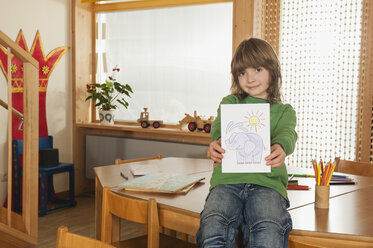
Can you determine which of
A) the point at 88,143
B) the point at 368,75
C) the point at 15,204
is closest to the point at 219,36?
the point at 368,75

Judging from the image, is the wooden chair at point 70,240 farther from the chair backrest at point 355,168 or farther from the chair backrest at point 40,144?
the chair backrest at point 40,144

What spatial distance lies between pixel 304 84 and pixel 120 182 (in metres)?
2.29

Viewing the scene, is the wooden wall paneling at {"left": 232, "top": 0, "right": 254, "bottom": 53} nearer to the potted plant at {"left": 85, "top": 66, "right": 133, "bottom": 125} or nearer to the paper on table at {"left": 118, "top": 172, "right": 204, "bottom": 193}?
the potted plant at {"left": 85, "top": 66, "right": 133, "bottom": 125}

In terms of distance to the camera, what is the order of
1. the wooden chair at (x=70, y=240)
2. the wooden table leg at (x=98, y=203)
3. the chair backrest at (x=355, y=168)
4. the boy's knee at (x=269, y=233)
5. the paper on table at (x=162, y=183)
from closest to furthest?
1. the wooden chair at (x=70, y=240)
2. the boy's knee at (x=269, y=233)
3. the paper on table at (x=162, y=183)
4. the wooden table leg at (x=98, y=203)
5. the chair backrest at (x=355, y=168)

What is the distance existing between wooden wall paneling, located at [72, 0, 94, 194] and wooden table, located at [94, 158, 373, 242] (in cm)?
283

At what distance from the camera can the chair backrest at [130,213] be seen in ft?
5.37

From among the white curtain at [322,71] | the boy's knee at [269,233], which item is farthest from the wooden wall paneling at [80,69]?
the boy's knee at [269,233]

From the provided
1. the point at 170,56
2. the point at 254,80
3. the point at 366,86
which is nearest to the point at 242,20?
the point at 170,56

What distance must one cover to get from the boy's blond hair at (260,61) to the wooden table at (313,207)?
45cm

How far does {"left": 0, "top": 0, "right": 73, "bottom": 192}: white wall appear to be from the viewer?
437 cm

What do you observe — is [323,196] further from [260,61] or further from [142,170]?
[142,170]

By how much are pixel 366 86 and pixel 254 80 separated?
2245mm

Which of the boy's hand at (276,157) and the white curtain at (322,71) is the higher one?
the white curtain at (322,71)

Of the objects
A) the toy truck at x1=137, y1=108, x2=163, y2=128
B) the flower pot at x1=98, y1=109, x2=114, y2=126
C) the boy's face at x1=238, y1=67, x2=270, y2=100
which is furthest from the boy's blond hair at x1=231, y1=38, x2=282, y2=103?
the flower pot at x1=98, y1=109, x2=114, y2=126
